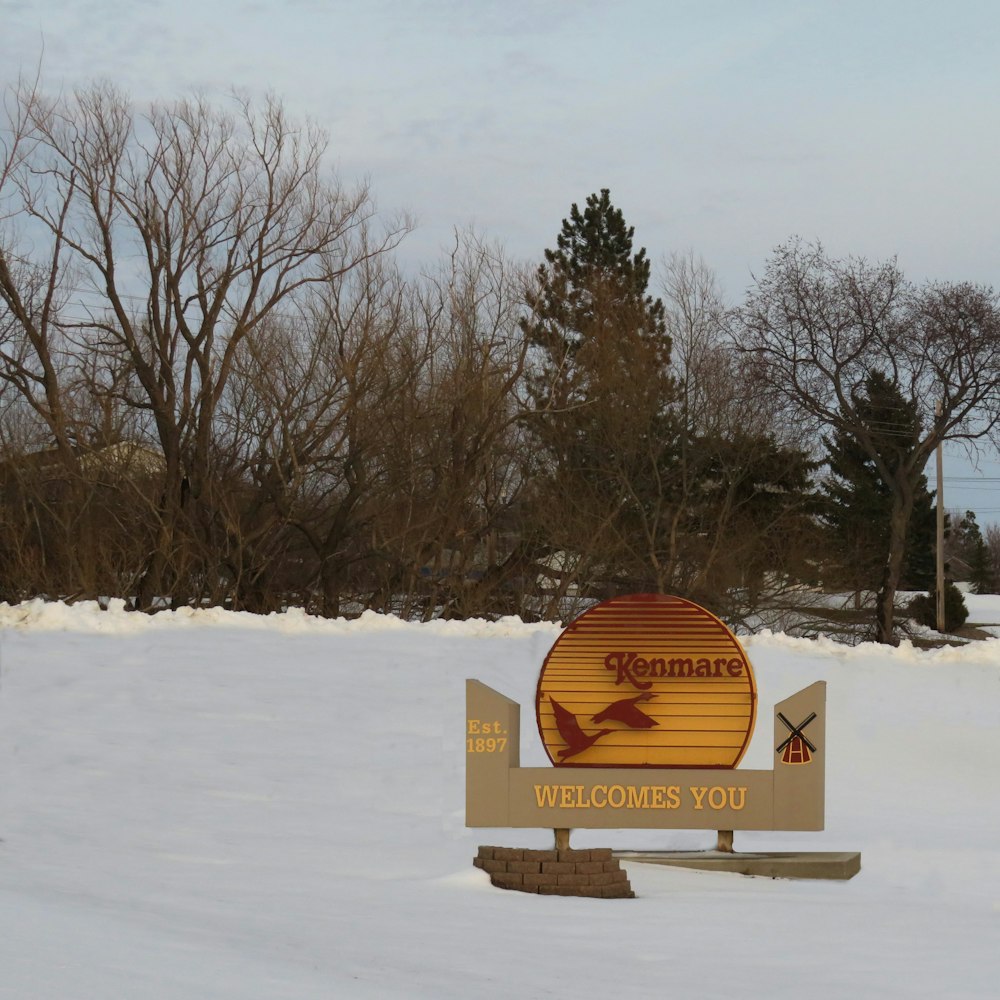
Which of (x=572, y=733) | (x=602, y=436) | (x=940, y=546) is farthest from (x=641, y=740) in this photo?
(x=940, y=546)

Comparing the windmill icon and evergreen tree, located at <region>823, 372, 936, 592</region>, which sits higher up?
evergreen tree, located at <region>823, 372, 936, 592</region>

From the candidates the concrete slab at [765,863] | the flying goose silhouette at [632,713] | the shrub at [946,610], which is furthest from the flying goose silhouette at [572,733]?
the shrub at [946,610]

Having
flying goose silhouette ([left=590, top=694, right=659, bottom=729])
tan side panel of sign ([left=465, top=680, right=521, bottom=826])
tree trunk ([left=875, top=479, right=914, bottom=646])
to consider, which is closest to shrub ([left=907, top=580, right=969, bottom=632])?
tree trunk ([left=875, top=479, right=914, bottom=646])

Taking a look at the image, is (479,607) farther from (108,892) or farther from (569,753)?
(108,892)

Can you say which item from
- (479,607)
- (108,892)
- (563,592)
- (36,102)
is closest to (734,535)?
(563,592)

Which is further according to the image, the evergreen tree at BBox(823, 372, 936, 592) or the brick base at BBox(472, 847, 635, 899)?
the evergreen tree at BBox(823, 372, 936, 592)

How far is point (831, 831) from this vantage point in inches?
452

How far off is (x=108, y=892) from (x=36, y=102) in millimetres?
23989

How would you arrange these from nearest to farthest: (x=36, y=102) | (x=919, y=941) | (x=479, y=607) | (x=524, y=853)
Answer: (x=919, y=941) → (x=524, y=853) → (x=36, y=102) → (x=479, y=607)

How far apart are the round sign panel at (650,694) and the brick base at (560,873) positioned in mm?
722

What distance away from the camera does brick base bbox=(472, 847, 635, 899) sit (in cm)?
886

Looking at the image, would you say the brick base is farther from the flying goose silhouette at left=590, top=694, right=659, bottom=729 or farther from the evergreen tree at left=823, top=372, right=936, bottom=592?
the evergreen tree at left=823, top=372, right=936, bottom=592

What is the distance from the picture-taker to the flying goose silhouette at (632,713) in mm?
9414

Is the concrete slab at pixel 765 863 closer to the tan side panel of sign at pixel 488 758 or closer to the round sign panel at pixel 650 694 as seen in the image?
the round sign panel at pixel 650 694
